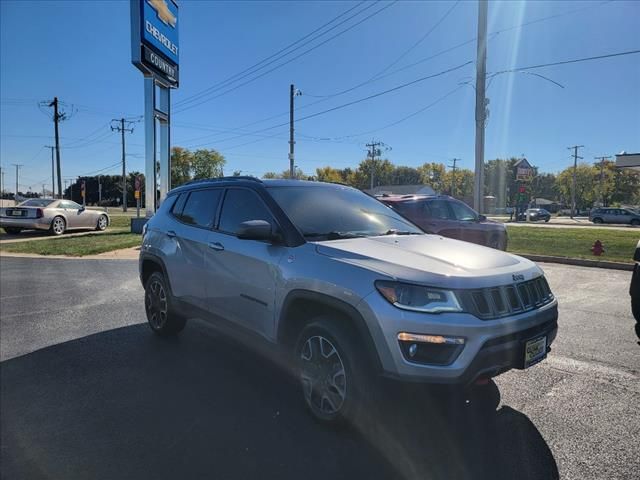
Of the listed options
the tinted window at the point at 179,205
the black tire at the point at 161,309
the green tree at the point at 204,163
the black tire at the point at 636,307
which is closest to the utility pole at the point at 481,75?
the black tire at the point at 636,307

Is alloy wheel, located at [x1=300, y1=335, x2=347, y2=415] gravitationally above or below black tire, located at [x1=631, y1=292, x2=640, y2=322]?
below

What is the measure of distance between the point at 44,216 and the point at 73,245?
4422mm

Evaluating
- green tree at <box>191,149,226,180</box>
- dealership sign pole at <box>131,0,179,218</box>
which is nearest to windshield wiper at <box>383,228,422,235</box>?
dealership sign pole at <box>131,0,179,218</box>

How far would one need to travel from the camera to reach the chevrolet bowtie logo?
19.0 metres

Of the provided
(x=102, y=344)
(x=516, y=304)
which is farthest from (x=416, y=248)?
(x=102, y=344)

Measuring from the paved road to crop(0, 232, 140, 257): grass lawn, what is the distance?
9431mm

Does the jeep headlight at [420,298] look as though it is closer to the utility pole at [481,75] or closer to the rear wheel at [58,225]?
the utility pole at [481,75]

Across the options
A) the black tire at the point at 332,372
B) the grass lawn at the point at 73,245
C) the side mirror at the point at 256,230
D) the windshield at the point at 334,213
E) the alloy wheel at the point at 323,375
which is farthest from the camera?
the grass lawn at the point at 73,245

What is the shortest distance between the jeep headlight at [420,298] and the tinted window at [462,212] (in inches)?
323

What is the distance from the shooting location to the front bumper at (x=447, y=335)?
2.67 m

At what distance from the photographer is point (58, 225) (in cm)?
1930

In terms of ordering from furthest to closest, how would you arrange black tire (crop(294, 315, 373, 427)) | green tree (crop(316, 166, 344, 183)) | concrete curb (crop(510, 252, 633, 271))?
green tree (crop(316, 166, 344, 183))
concrete curb (crop(510, 252, 633, 271))
black tire (crop(294, 315, 373, 427))

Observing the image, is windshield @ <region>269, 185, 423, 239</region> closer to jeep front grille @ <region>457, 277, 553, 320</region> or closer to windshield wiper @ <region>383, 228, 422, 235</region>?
windshield wiper @ <region>383, 228, 422, 235</region>

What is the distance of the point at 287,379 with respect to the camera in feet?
13.5
